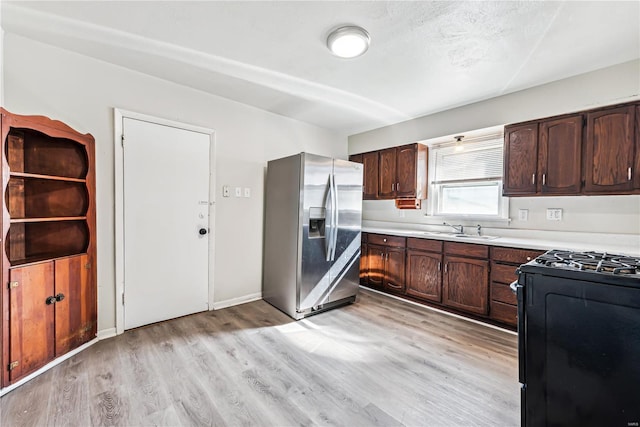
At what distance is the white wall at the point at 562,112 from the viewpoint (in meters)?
2.26

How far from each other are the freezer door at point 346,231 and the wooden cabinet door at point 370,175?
714 mm

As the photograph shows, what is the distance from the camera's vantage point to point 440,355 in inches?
84.8

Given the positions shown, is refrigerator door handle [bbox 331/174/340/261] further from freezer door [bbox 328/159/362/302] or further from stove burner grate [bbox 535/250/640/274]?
stove burner grate [bbox 535/250/640/274]

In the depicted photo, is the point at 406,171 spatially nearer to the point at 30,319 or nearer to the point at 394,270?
the point at 394,270

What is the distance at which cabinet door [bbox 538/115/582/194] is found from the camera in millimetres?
2330

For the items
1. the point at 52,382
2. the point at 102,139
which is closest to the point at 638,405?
the point at 52,382

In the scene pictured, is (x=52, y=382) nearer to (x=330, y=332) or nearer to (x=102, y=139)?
(x=102, y=139)

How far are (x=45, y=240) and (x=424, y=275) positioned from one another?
363 cm

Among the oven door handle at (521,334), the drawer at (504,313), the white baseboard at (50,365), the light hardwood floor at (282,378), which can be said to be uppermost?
the oven door handle at (521,334)

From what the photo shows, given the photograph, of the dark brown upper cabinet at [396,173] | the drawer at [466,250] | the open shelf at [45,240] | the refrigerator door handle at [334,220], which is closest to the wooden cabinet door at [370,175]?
the dark brown upper cabinet at [396,173]

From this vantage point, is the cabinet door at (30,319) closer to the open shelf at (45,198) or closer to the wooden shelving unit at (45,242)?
the wooden shelving unit at (45,242)

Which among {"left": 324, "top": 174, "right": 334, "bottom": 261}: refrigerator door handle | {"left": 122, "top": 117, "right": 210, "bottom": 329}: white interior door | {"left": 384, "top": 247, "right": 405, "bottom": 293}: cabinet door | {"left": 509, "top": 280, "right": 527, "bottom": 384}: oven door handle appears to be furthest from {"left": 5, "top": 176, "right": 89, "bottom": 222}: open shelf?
{"left": 384, "top": 247, "right": 405, "bottom": 293}: cabinet door

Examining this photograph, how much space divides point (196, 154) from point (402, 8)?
7.53 ft

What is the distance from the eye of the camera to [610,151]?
7.14 feet
